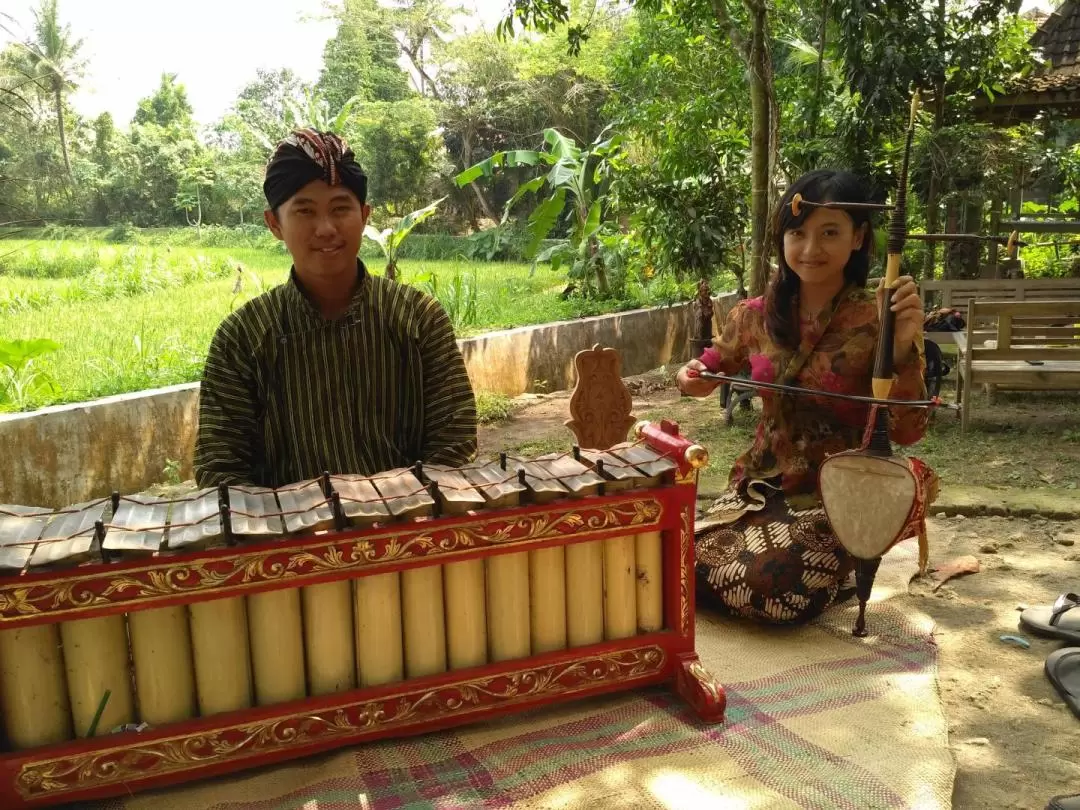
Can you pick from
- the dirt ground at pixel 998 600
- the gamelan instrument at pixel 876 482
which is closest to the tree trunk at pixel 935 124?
the dirt ground at pixel 998 600

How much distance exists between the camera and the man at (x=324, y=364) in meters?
2.50

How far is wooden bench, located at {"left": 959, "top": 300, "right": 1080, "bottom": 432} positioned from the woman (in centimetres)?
315

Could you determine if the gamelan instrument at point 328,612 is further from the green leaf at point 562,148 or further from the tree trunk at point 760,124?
the green leaf at point 562,148

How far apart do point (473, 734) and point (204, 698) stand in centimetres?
70

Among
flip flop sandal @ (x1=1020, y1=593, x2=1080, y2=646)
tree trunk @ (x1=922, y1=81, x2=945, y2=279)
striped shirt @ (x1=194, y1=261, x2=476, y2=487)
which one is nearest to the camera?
striped shirt @ (x1=194, y1=261, x2=476, y2=487)

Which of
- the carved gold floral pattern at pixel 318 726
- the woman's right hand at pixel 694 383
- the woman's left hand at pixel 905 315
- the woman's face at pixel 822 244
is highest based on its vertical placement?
the woman's face at pixel 822 244

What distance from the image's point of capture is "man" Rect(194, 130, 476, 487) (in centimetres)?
250

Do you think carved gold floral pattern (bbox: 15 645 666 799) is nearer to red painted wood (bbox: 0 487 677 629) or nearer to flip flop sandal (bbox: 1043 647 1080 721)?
red painted wood (bbox: 0 487 677 629)

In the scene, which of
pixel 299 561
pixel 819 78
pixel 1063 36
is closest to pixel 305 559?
pixel 299 561

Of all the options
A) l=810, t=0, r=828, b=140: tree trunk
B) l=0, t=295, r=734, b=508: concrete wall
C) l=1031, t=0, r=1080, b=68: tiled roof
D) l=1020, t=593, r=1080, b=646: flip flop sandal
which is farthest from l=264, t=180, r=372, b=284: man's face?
l=1031, t=0, r=1080, b=68: tiled roof

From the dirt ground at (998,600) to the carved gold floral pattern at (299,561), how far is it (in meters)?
1.07

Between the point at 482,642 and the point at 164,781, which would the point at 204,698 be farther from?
the point at 482,642

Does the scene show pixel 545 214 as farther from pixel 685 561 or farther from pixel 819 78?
pixel 685 561

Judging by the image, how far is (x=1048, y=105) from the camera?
31.9ft
